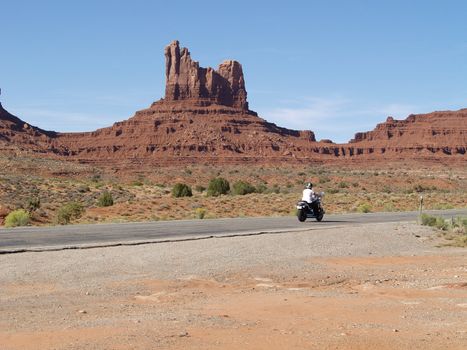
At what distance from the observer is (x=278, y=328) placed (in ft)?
26.8

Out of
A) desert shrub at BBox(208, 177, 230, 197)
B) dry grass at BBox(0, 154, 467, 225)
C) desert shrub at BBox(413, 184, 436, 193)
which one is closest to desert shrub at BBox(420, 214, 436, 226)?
dry grass at BBox(0, 154, 467, 225)

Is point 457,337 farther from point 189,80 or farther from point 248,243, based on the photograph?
point 189,80

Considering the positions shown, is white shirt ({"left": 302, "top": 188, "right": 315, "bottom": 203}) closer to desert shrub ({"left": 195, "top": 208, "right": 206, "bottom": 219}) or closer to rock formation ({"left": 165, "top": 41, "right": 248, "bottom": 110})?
desert shrub ({"left": 195, "top": 208, "right": 206, "bottom": 219})

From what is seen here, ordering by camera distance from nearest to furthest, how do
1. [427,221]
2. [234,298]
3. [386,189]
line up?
1. [234,298]
2. [427,221]
3. [386,189]

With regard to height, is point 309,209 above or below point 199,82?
below

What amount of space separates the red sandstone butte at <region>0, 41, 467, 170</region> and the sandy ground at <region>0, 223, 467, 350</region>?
121 m

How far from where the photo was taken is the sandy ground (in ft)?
25.0

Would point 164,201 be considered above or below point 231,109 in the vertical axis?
below

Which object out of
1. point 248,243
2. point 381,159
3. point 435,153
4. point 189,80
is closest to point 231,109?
point 189,80

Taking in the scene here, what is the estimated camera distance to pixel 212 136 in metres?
155

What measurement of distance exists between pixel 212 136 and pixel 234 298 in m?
145

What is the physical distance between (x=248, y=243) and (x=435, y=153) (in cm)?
16387

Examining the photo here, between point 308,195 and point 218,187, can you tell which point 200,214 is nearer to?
point 308,195

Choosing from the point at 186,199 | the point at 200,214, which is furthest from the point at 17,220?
the point at 186,199
